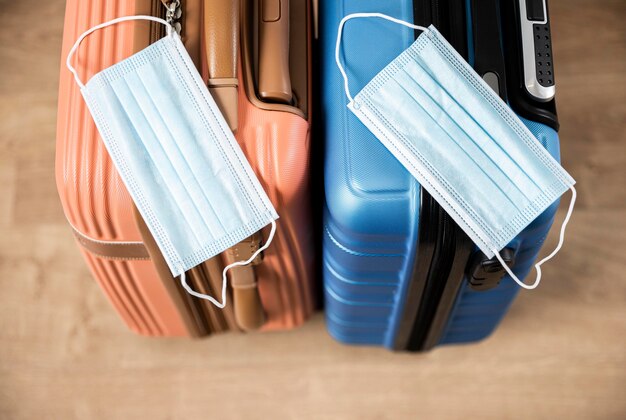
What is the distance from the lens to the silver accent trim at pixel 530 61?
3.03 ft

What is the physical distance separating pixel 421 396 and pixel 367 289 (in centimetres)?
37

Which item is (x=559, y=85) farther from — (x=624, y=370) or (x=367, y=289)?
(x=367, y=289)

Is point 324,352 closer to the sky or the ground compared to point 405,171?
closer to the ground

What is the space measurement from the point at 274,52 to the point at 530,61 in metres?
0.38

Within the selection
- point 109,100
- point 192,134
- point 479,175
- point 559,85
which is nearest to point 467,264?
point 479,175

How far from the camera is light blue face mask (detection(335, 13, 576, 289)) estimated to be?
0.89 meters

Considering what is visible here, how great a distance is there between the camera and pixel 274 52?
3.16ft

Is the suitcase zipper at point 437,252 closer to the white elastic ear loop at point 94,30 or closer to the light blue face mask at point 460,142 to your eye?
the light blue face mask at point 460,142

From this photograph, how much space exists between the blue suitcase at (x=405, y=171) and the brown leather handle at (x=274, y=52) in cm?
7

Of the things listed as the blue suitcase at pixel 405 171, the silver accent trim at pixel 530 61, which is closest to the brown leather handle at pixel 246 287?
the blue suitcase at pixel 405 171

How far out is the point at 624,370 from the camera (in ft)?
4.22

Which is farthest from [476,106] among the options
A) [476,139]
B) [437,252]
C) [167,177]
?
[167,177]

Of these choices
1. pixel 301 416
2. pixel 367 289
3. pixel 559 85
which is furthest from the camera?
pixel 559 85

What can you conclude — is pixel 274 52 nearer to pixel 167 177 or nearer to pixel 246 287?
pixel 167 177
